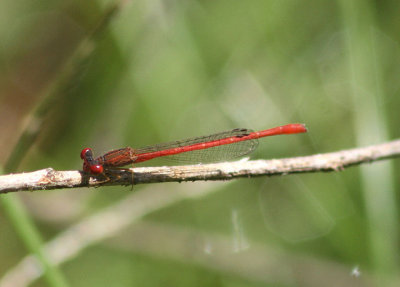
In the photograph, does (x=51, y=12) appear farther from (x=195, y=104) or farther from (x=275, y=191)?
(x=275, y=191)

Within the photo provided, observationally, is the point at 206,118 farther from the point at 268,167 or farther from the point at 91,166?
the point at 268,167

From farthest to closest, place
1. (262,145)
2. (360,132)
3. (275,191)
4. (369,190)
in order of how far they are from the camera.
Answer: (275,191) → (262,145) → (360,132) → (369,190)

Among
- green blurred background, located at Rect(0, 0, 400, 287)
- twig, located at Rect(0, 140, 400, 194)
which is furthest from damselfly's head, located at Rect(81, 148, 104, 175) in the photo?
green blurred background, located at Rect(0, 0, 400, 287)

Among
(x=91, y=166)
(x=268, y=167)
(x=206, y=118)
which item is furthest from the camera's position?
(x=206, y=118)

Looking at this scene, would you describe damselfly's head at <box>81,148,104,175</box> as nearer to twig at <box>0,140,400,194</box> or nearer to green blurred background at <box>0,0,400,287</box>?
twig at <box>0,140,400,194</box>

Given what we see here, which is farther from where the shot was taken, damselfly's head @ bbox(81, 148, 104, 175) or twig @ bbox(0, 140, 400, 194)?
damselfly's head @ bbox(81, 148, 104, 175)

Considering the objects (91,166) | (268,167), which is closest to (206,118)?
(91,166)

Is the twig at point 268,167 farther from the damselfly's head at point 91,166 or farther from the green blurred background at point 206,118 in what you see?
the green blurred background at point 206,118

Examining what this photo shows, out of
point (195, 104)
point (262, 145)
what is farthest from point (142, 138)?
point (262, 145)

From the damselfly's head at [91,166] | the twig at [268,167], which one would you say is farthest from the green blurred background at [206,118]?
the twig at [268,167]
